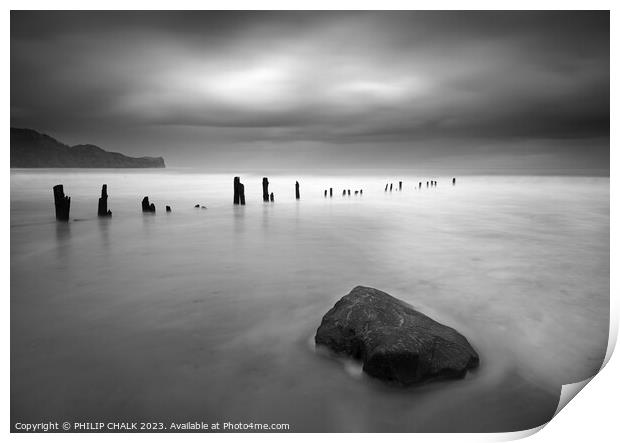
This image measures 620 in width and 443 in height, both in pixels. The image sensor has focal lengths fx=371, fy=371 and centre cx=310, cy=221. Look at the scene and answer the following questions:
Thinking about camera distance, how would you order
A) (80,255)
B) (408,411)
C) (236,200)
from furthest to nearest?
(236,200) < (80,255) < (408,411)

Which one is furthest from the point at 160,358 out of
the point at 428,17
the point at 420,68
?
the point at 420,68

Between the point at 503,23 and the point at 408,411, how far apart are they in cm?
520

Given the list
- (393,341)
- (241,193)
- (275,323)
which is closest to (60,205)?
(241,193)

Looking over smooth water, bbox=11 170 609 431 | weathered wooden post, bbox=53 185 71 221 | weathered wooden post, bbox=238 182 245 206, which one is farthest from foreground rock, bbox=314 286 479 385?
weathered wooden post, bbox=238 182 245 206

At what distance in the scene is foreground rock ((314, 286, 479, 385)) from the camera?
3432 mm

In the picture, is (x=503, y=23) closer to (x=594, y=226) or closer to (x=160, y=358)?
(x=160, y=358)

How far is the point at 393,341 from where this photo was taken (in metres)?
3.53

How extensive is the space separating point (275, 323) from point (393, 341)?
190cm

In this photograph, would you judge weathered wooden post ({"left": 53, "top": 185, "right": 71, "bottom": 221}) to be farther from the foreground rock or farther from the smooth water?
the foreground rock

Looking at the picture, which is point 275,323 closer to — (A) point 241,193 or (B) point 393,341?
(B) point 393,341
